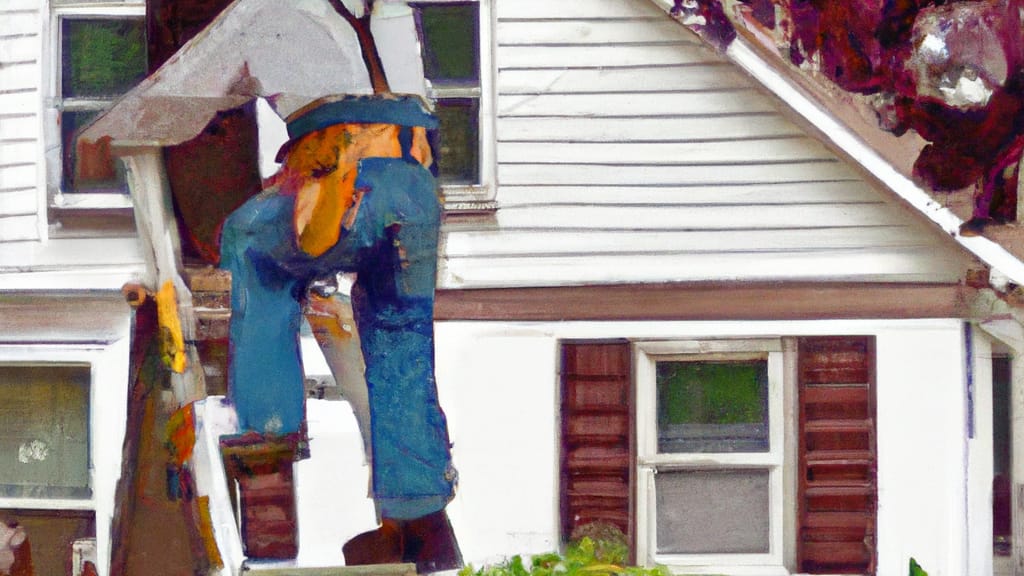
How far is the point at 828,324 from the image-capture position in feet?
11.0

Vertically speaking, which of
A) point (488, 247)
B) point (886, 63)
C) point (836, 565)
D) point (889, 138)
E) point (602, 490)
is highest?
point (886, 63)

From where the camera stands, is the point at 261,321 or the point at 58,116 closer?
the point at 261,321

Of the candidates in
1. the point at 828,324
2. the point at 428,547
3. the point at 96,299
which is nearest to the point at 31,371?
the point at 96,299

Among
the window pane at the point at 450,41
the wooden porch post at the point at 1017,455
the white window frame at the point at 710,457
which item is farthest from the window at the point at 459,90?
the wooden porch post at the point at 1017,455

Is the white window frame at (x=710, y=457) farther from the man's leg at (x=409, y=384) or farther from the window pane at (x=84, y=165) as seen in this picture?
the window pane at (x=84, y=165)

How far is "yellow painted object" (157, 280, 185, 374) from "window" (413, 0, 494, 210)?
803 mm

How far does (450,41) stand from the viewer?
3311 mm

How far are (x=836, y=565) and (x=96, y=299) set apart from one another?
Result: 2.20 m

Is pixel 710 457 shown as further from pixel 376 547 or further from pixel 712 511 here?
pixel 376 547

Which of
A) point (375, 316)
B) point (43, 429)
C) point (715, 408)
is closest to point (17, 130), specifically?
point (43, 429)

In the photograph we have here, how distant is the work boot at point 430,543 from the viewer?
3225 millimetres

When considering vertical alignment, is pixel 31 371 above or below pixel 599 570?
above

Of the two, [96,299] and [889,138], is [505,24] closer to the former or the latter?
[889,138]

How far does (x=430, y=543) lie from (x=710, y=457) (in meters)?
0.83
